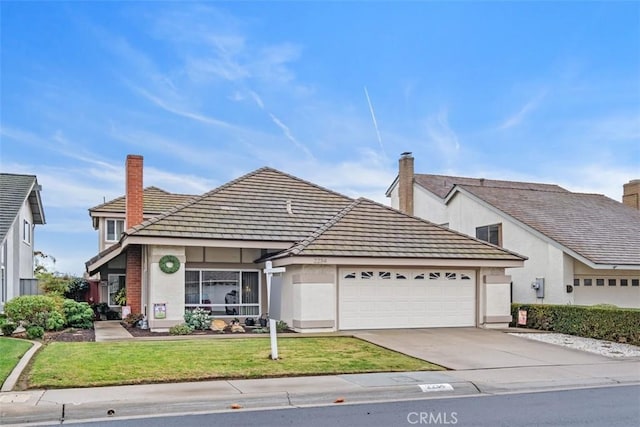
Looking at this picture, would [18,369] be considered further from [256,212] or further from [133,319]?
[256,212]

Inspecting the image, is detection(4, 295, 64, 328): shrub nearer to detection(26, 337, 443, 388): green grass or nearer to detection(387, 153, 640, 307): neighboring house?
detection(26, 337, 443, 388): green grass

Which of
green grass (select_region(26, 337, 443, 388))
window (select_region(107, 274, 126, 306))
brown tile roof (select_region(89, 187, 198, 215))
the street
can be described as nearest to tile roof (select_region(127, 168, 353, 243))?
green grass (select_region(26, 337, 443, 388))

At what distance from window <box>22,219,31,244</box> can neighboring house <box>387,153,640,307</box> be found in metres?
20.9

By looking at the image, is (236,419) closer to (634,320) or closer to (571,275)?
(634,320)

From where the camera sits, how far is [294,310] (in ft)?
61.7

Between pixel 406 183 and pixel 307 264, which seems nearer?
pixel 307 264

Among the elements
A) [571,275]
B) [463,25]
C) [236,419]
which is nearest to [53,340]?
[236,419]

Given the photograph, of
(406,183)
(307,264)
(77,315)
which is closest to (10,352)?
(77,315)

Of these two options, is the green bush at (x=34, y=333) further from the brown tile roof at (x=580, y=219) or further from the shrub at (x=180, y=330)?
the brown tile roof at (x=580, y=219)

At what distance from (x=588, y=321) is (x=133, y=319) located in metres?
14.8

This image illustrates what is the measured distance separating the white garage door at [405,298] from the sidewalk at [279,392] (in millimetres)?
7018

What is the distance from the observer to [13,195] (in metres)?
26.7

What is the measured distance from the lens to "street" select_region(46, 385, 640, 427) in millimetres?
8203

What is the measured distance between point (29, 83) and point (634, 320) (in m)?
18.8
